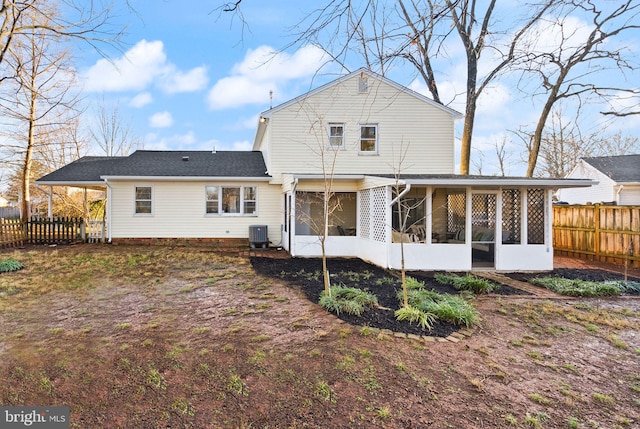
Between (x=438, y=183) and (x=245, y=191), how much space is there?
7.99 m

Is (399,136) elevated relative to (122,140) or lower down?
lower down

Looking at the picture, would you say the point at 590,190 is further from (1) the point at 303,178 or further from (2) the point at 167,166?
(2) the point at 167,166

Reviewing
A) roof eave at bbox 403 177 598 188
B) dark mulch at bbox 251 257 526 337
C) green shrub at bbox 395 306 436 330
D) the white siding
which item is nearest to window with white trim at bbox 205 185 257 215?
dark mulch at bbox 251 257 526 337

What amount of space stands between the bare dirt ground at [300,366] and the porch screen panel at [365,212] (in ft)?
16.6

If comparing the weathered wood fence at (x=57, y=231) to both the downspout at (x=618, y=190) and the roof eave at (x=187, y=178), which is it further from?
the downspout at (x=618, y=190)

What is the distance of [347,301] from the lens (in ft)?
18.2

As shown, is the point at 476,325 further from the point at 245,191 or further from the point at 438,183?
the point at 245,191

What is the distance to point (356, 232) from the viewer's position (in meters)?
11.8

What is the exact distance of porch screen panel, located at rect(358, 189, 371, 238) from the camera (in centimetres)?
1083

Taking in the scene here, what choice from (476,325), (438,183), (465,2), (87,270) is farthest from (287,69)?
(87,270)

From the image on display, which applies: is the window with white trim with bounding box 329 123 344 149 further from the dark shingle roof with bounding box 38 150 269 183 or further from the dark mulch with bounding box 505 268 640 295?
the dark mulch with bounding box 505 268 640 295

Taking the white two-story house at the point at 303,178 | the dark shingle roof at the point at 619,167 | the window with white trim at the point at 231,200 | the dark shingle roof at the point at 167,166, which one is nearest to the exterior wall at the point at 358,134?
the white two-story house at the point at 303,178

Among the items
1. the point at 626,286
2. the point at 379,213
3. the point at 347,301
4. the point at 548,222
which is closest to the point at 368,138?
the point at 379,213

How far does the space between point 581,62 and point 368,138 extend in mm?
10913
